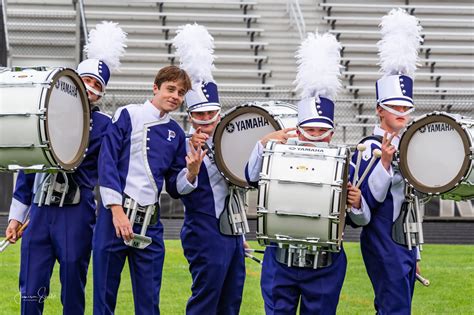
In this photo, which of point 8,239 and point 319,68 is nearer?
point 319,68

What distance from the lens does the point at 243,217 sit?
654cm

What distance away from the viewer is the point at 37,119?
5.85m

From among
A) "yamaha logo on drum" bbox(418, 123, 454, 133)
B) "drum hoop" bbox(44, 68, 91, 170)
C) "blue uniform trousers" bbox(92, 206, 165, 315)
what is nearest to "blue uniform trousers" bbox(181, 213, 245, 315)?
"blue uniform trousers" bbox(92, 206, 165, 315)

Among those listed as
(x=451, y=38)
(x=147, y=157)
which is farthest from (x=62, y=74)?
(x=451, y=38)

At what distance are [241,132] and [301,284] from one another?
40.3 inches

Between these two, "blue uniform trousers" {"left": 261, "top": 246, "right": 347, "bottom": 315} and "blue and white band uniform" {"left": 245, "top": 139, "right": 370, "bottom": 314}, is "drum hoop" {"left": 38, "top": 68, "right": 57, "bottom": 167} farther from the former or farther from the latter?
"blue uniform trousers" {"left": 261, "top": 246, "right": 347, "bottom": 315}

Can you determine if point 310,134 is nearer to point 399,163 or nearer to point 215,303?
point 399,163

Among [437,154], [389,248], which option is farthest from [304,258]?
[437,154]

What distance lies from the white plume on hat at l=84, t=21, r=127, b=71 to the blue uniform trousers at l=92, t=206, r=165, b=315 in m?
1.09

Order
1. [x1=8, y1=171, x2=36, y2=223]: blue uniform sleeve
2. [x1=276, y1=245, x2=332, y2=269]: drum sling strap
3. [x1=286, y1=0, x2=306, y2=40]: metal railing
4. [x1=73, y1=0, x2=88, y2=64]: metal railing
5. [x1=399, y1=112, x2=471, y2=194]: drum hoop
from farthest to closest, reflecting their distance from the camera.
Result: [x1=286, y1=0, x2=306, y2=40]: metal railing < [x1=73, y1=0, x2=88, y2=64]: metal railing < [x1=8, y1=171, x2=36, y2=223]: blue uniform sleeve < [x1=399, y1=112, x2=471, y2=194]: drum hoop < [x1=276, y1=245, x2=332, y2=269]: drum sling strap

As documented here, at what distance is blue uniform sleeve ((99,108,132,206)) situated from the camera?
6023mm

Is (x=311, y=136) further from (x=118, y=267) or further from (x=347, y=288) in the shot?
(x=347, y=288)

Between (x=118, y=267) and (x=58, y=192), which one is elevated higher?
(x=58, y=192)

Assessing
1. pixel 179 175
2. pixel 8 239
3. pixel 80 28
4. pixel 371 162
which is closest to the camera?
pixel 371 162
